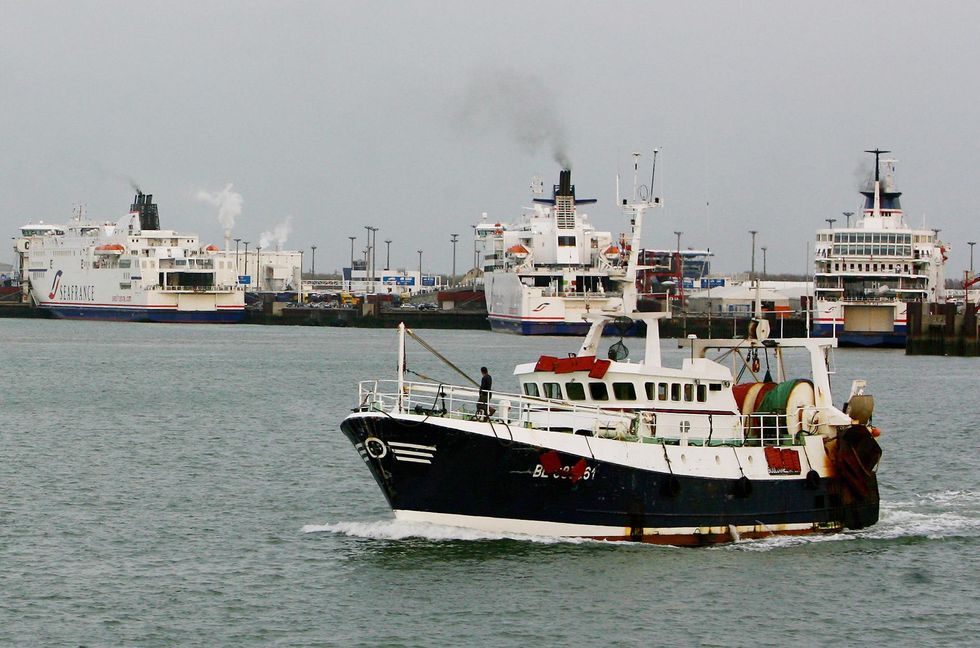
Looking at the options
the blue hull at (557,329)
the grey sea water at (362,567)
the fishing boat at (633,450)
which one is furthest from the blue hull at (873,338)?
the fishing boat at (633,450)

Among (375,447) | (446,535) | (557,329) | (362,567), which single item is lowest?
(362,567)

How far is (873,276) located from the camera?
119m

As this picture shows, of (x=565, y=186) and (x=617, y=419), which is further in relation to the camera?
(x=565, y=186)


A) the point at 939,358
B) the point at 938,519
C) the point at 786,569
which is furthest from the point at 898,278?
the point at 786,569

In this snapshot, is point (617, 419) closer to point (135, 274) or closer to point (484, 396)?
point (484, 396)

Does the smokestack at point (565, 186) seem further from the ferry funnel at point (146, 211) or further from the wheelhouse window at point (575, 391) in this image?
the wheelhouse window at point (575, 391)

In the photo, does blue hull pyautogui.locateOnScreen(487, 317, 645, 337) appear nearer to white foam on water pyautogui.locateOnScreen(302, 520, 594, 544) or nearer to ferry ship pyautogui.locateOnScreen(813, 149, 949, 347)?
ferry ship pyautogui.locateOnScreen(813, 149, 949, 347)

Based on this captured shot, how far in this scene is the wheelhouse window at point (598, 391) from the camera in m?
30.0

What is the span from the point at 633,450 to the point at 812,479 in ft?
15.3

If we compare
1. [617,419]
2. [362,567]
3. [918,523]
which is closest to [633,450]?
[617,419]

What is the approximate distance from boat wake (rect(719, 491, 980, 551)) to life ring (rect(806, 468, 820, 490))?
1001mm

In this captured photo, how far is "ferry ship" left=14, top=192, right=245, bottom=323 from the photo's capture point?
147625 mm

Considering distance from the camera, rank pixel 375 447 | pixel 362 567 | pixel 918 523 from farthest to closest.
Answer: pixel 918 523
pixel 375 447
pixel 362 567

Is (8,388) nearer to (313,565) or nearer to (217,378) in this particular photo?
(217,378)
